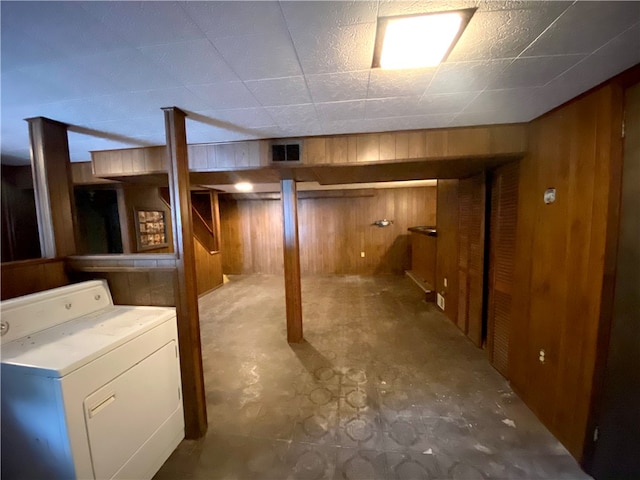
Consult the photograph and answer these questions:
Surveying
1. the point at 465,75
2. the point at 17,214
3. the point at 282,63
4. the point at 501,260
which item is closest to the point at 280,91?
the point at 282,63

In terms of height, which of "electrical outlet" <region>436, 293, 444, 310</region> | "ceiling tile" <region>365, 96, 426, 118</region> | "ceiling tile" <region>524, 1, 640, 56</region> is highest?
"ceiling tile" <region>365, 96, 426, 118</region>

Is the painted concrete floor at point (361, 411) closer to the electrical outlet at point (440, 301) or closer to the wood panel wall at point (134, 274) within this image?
the electrical outlet at point (440, 301)

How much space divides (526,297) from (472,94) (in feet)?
5.10

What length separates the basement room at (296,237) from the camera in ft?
3.30

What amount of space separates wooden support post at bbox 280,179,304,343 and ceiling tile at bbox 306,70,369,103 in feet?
4.53

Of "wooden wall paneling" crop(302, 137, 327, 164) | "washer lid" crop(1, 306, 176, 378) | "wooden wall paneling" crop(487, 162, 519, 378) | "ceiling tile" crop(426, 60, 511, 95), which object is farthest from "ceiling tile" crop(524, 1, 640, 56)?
"washer lid" crop(1, 306, 176, 378)

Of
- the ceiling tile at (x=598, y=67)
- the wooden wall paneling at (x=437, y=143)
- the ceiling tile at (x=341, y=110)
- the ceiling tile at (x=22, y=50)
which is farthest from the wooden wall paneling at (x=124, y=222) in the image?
the ceiling tile at (x=598, y=67)

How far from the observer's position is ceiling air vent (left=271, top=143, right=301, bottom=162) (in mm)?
2270

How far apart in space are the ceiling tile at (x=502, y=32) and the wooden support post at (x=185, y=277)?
5.14 feet

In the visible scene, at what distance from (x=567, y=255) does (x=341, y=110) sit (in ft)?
5.52

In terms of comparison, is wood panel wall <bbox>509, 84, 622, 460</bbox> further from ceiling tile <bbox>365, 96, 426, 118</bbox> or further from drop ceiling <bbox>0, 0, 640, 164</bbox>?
ceiling tile <bbox>365, 96, 426, 118</bbox>

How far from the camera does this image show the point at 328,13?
875 millimetres

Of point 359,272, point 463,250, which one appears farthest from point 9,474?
point 359,272

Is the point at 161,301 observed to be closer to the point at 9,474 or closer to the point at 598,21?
the point at 9,474
